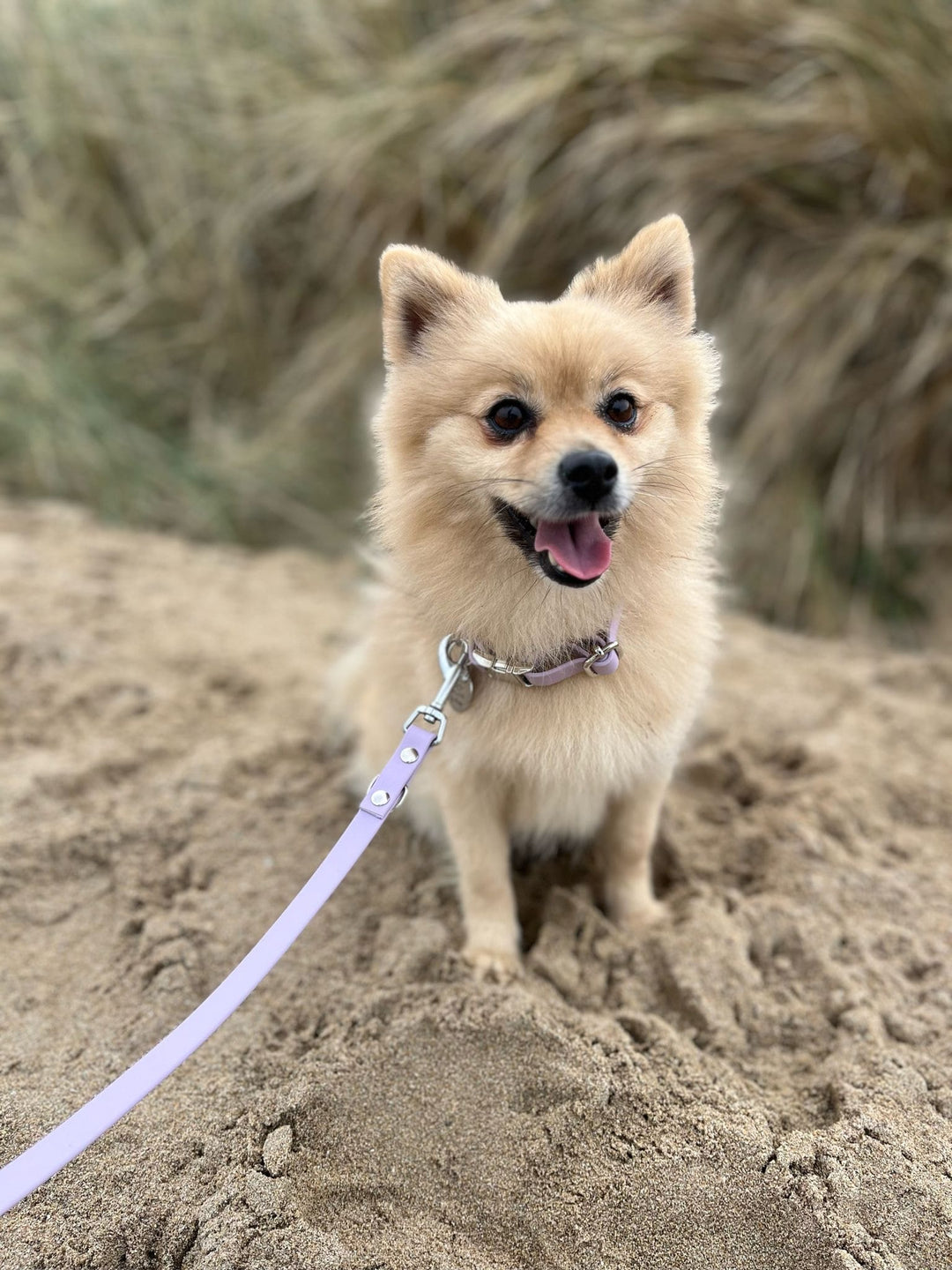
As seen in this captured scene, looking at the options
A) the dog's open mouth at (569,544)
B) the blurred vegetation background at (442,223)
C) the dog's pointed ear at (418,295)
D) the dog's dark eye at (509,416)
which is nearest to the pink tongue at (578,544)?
the dog's open mouth at (569,544)

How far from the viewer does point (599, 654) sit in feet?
6.01

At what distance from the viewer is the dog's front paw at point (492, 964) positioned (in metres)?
1.95

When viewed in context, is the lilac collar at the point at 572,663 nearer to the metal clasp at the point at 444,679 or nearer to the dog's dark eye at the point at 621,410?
the metal clasp at the point at 444,679

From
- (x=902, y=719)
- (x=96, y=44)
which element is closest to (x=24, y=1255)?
(x=902, y=719)

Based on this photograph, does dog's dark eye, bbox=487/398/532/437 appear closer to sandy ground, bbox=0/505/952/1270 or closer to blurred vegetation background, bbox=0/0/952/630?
sandy ground, bbox=0/505/952/1270

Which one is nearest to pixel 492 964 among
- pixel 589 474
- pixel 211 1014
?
pixel 211 1014

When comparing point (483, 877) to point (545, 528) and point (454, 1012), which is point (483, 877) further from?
point (545, 528)

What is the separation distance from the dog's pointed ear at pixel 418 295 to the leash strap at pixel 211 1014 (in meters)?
0.81

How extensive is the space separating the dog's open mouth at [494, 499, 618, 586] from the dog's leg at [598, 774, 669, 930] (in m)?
0.68

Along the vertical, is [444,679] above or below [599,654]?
below

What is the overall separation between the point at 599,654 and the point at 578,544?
258mm

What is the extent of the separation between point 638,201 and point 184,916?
354 cm

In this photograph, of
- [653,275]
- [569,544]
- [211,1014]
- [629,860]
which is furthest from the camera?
[629,860]

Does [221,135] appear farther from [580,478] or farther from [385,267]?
[580,478]
